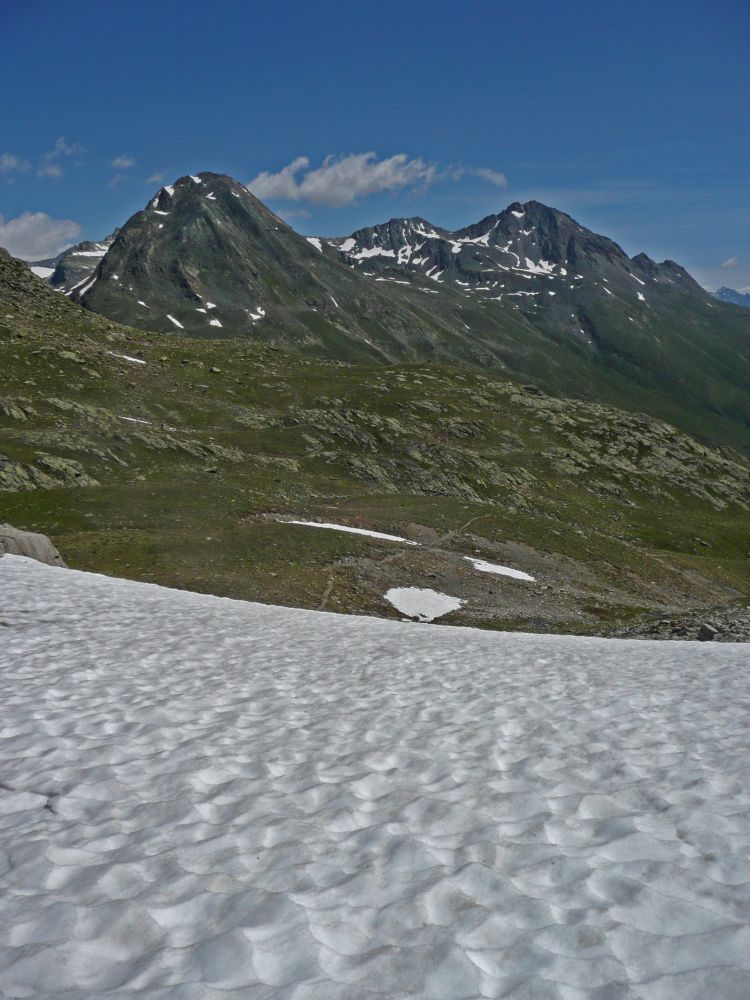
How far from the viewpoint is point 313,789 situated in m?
8.78

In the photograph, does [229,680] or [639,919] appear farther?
A: [229,680]

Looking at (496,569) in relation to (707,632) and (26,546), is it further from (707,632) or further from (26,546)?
(26,546)

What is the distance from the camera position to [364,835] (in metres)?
7.52

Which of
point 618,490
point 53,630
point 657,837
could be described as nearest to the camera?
point 657,837

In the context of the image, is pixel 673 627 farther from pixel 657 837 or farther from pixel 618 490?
pixel 618 490

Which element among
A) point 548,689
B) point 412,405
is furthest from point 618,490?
point 548,689

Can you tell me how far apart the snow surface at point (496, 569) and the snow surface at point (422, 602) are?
8.72 metres

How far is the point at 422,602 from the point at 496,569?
44.7 ft

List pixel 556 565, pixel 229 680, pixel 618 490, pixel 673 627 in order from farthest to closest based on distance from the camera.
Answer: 1. pixel 618 490
2. pixel 556 565
3. pixel 673 627
4. pixel 229 680

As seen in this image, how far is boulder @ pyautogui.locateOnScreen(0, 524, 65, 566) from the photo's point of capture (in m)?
34.9

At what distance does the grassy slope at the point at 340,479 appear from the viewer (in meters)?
50.5

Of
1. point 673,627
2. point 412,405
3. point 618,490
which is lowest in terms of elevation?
point 673,627

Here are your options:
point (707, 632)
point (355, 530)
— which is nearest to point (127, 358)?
point (355, 530)

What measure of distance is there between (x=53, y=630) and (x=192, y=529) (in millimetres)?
35409
